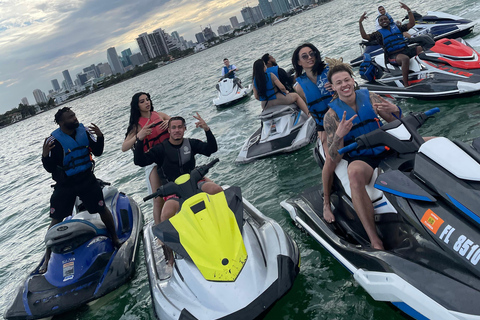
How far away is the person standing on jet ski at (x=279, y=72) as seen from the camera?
7909 millimetres

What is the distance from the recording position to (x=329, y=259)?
3910 millimetres

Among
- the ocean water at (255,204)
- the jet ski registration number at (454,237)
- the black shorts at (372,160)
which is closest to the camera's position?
the jet ski registration number at (454,237)

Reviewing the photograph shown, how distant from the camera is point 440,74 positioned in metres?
6.71

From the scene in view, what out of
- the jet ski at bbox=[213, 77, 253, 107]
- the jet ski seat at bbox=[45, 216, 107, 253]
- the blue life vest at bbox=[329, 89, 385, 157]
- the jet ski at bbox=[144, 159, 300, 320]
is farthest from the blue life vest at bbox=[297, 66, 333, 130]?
the jet ski at bbox=[213, 77, 253, 107]

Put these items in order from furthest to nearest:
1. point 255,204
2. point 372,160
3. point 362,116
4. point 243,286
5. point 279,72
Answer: point 279,72, point 255,204, point 362,116, point 372,160, point 243,286

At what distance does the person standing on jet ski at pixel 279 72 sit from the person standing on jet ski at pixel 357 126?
4435 millimetres

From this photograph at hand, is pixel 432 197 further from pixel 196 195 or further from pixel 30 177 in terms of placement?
pixel 30 177

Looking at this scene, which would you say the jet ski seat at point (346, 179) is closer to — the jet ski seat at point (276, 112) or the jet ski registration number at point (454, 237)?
the jet ski registration number at point (454, 237)

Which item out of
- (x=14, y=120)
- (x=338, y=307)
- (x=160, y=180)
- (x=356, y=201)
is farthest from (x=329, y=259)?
(x=14, y=120)

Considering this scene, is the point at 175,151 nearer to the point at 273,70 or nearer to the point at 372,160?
the point at 372,160

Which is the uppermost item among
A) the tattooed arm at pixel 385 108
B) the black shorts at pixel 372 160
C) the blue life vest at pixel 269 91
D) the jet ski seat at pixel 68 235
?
the blue life vest at pixel 269 91

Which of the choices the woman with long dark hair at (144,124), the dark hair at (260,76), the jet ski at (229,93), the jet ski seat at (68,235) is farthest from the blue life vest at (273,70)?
the jet ski at (229,93)

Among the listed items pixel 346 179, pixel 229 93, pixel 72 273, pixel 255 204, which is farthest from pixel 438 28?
pixel 72 273

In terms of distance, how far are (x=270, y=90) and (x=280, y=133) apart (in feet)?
3.26
